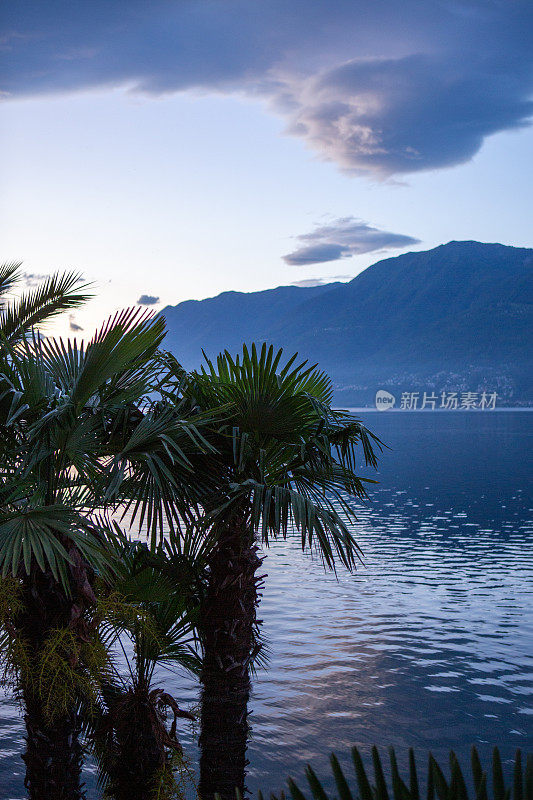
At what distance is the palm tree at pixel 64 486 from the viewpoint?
19.4 ft

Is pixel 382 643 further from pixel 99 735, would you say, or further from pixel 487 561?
pixel 99 735

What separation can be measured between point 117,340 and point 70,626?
7.63 ft

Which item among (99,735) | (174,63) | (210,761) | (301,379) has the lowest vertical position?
(210,761)

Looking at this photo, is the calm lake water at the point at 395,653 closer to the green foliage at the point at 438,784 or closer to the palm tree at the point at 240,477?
the palm tree at the point at 240,477

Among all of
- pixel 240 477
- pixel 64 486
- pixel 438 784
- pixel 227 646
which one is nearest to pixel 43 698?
pixel 64 486

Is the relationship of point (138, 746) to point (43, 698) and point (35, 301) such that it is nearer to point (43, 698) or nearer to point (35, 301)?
point (43, 698)

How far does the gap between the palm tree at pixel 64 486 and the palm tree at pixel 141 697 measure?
0.40 m

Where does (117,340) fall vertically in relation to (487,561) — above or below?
above

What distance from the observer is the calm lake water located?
42.8 feet

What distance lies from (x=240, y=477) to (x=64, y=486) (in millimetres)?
1788

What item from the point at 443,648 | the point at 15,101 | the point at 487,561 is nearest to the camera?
the point at 15,101

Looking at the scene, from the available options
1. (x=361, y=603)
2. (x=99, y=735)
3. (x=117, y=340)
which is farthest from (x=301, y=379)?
(x=361, y=603)

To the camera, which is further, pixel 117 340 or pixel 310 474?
pixel 310 474

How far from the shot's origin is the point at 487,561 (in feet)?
96.0
